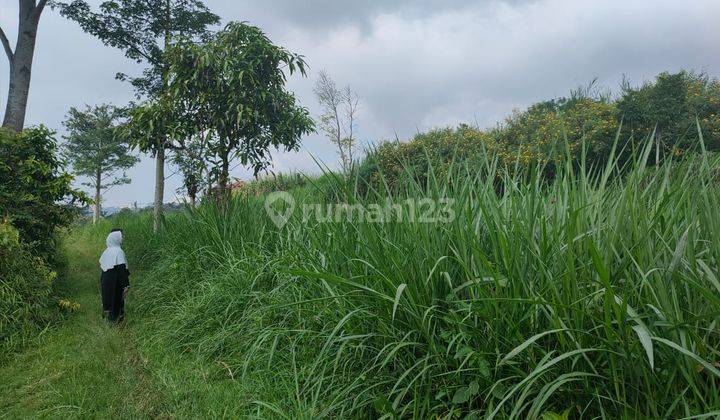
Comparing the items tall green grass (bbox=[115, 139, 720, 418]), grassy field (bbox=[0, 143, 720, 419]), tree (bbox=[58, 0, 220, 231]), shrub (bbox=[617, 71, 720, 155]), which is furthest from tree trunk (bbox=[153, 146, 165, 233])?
shrub (bbox=[617, 71, 720, 155])

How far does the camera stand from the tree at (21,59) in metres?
7.56

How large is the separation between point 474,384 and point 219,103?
6106mm

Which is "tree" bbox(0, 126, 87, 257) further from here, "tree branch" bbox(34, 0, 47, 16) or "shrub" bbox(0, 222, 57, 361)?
"tree branch" bbox(34, 0, 47, 16)

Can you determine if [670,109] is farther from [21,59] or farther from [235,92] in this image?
[21,59]

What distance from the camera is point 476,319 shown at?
5.53 feet

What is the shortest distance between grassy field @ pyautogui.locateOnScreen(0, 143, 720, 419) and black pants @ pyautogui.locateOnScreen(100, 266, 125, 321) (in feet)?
4.92

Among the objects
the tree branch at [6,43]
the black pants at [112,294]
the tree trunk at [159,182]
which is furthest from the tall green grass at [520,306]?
the tree branch at [6,43]

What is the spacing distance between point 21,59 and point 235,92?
16.7 feet

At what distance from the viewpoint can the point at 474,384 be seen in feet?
5.25

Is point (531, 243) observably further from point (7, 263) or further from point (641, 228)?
point (7, 263)

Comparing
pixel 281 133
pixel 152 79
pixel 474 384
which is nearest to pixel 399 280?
pixel 474 384

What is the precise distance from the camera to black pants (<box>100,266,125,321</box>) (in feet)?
16.6

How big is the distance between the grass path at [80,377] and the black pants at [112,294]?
0.66 feet

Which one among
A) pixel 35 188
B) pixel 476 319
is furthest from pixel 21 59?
pixel 476 319
